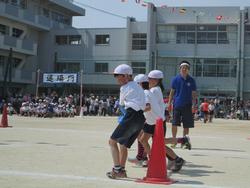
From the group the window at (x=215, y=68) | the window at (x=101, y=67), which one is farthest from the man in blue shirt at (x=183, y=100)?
the window at (x=101, y=67)

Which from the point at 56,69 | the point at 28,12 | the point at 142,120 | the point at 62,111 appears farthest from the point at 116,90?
the point at 142,120

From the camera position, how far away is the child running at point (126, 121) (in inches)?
294

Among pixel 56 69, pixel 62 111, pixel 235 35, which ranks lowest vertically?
pixel 62 111

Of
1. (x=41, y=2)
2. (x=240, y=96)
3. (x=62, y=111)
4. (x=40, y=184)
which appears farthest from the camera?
(x=41, y=2)

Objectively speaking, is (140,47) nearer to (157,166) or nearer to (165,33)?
(165,33)

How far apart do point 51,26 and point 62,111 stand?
89.6 ft

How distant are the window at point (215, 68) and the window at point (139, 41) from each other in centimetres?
607

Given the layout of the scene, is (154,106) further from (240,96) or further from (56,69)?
(56,69)

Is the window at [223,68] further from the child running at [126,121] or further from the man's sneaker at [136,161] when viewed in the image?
the child running at [126,121]

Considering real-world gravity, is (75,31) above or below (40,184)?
above

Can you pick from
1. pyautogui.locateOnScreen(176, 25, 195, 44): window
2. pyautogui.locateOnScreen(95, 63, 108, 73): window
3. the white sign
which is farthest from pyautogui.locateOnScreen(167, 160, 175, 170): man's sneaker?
pyautogui.locateOnScreen(95, 63, 108, 73): window

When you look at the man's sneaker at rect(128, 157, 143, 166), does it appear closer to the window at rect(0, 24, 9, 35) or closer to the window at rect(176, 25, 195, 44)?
the window at rect(0, 24, 9, 35)

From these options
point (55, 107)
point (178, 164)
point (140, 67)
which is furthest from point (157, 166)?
point (140, 67)

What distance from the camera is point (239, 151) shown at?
1207 centimetres
